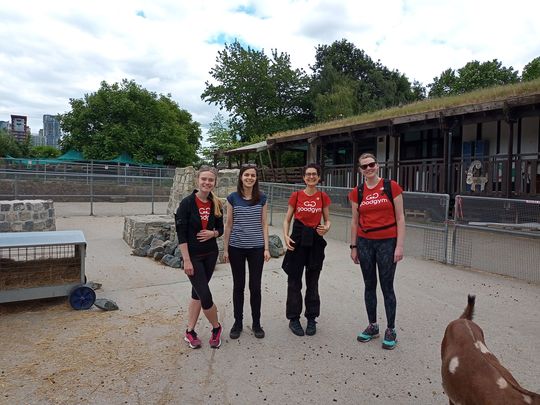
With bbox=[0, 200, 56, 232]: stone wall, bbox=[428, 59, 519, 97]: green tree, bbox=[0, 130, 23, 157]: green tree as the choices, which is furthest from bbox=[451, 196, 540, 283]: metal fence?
bbox=[0, 130, 23, 157]: green tree

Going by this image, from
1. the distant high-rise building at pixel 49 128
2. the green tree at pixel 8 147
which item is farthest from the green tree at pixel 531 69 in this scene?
the distant high-rise building at pixel 49 128

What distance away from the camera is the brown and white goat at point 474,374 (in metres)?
1.63

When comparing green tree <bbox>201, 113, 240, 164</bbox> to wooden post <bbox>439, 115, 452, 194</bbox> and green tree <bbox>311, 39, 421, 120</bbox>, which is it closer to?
green tree <bbox>311, 39, 421, 120</bbox>

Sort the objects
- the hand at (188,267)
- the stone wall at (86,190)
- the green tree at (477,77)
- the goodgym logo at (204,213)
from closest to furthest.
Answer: the hand at (188,267) → the goodgym logo at (204,213) → the stone wall at (86,190) → the green tree at (477,77)

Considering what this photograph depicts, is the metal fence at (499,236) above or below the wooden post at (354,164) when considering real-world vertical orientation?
below

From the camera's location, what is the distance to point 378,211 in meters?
3.61

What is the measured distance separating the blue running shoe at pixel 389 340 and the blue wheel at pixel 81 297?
10.7 feet

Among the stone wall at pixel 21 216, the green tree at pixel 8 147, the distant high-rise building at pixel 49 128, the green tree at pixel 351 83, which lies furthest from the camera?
the distant high-rise building at pixel 49 128

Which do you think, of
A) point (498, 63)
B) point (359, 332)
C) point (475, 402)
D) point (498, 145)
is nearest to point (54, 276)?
point (359, 332)

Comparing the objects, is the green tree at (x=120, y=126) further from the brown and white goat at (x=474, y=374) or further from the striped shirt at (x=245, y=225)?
the brown and white goat at (x=474, y=374)

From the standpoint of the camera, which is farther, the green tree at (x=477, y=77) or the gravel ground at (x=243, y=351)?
the green tree at (x=477, y=77)

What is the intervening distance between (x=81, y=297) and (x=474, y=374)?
4.12 metres

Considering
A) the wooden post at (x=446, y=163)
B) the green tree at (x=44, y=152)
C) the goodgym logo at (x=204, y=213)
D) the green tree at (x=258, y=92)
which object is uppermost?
the green tree at (x=258, y=92)

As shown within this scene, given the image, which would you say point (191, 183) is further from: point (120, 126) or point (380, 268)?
point (120, 126)
